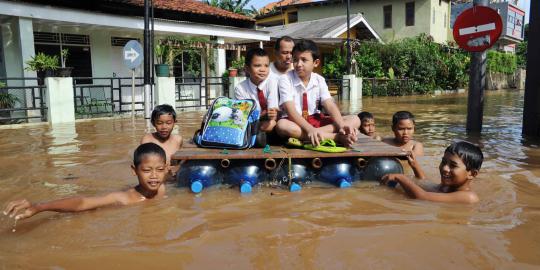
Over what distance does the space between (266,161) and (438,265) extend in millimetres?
2146

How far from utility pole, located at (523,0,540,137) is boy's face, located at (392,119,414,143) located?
12.2ft

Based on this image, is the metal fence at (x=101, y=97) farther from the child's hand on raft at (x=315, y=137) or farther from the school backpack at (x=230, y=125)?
the child's hand on raft at (x=315, y=137)

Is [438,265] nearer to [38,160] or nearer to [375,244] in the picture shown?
[375,244]

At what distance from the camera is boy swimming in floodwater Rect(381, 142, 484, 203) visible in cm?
380

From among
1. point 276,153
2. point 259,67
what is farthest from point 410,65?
point 276,153

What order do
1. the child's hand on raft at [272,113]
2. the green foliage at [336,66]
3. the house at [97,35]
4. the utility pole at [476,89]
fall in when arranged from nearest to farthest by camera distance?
1. the child's hand on raft at [272,113]
2. the utility pole at [476,89]
3. the house at [97,35]
4. the green foliage at [336,66]

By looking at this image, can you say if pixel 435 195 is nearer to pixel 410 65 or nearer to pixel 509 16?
pixel 410 65

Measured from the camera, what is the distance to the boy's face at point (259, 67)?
16.7ft

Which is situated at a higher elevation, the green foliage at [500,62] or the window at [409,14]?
the window at [409,14]

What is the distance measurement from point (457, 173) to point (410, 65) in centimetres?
2278

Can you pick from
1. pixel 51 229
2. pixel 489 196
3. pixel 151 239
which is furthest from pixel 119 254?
pixel 489 196

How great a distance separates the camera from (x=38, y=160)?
21.3 feet

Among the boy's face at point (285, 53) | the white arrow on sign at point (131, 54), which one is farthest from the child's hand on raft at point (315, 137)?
the white arrow on sign at point (131, 54)

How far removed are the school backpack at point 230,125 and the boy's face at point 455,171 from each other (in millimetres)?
1984
